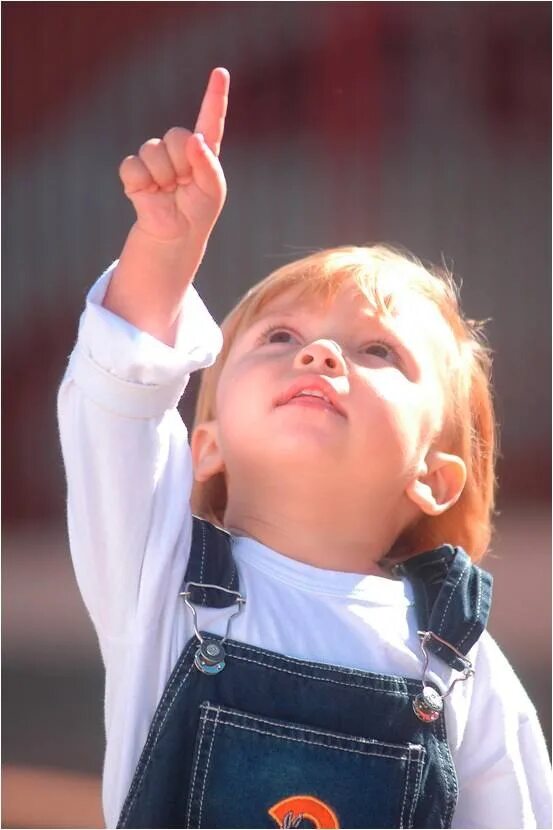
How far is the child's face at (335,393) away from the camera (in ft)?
4.61

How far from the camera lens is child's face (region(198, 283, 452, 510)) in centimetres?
141

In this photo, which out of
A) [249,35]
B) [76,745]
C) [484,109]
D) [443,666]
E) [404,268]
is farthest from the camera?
[484,109]

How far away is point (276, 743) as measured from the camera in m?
1.29

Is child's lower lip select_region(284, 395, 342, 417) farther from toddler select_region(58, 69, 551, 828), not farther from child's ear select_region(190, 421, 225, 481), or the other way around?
child's ear select_region(190, 421, 225, 481)

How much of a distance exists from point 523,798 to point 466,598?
22 centimetres

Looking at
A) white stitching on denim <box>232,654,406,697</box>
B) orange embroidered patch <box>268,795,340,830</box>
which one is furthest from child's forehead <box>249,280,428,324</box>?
orange embroidered patch <box>268,795,340,830</box>

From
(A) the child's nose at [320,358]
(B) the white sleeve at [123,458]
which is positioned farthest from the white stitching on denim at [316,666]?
(A) the child's nose at [320,358]

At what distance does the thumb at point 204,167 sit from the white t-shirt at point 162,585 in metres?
0.12

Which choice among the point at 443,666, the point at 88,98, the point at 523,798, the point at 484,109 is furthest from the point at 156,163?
the point at 484,109

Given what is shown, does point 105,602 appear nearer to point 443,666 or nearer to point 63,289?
point 443,666

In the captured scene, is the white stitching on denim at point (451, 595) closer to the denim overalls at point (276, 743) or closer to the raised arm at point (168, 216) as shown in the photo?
the denim overalls at point (276, 743)

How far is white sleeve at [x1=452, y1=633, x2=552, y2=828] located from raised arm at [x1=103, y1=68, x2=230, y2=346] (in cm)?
53

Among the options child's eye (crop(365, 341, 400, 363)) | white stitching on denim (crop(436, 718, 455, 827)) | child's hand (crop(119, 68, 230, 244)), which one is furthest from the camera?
child's eye (crop(365, 341, 400, 363))

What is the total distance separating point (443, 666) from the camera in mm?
1421
